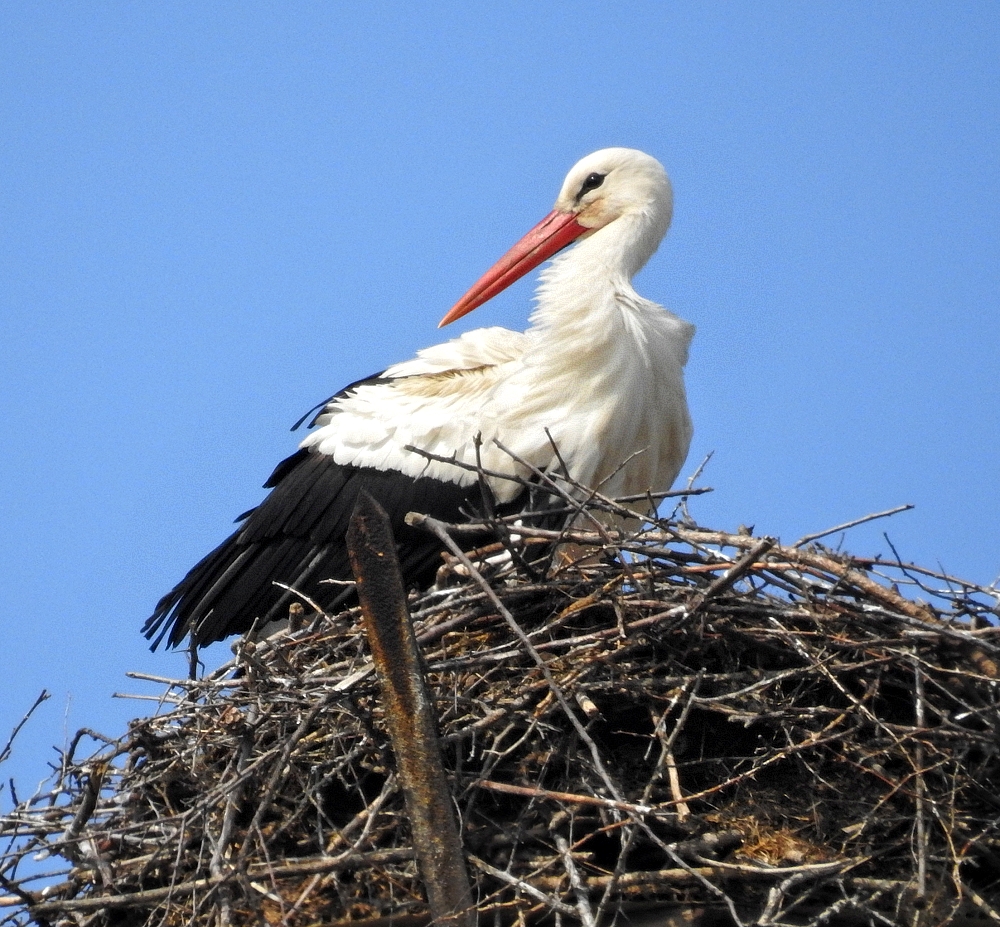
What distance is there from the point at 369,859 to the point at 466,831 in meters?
0.23

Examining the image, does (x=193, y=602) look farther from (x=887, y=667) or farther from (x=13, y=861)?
(x=887, y=667)

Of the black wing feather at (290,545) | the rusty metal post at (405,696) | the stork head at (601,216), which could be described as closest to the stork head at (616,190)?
the stork head at (601,216)

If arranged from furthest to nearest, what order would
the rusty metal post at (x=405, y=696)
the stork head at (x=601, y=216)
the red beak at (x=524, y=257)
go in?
the red beak at (x=524, y=257) → the stork head at (x=601, y=216) → the rusty metal post at (x=405, y=696)

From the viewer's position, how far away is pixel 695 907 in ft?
10.3

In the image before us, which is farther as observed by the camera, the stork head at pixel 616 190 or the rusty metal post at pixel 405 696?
the stork head at pixel 616 190

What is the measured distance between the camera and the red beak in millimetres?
5301

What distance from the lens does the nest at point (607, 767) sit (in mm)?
3152

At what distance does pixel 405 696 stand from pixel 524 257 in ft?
8.80

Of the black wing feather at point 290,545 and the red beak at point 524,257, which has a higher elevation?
the red beak at point 524,257

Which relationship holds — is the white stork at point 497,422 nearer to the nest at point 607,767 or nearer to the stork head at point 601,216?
the stork head at point 601,216

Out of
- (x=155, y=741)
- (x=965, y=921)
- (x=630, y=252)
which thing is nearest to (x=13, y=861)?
(x=155, y=741)

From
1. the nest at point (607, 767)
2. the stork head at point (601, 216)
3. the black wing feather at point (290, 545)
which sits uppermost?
the stork head at point (601, 216)

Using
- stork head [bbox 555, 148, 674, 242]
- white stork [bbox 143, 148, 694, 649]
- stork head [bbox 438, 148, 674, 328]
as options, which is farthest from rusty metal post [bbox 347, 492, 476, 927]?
stork head [bbox 555, 148, 674, 242]

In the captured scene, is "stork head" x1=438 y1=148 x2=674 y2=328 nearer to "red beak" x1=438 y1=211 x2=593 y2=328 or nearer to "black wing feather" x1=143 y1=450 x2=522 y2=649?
"red beak" x1=438 y1=211 x2=593 y2=328
